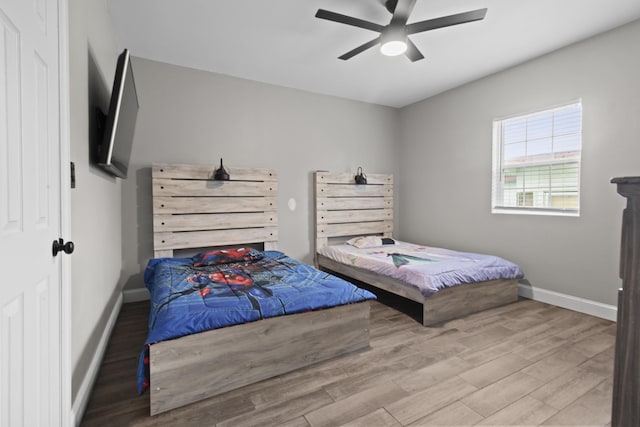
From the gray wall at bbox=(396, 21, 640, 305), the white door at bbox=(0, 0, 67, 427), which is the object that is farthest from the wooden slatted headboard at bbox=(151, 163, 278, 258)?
the gray wall at bbox=(396, 21, 640, 305)

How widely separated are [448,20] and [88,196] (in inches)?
106

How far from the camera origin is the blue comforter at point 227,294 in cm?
169

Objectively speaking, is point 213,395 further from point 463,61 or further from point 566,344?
point 463,61

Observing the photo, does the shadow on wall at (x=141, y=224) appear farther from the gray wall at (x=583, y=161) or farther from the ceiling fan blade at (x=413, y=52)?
the gray wall at (x=583, y=161)

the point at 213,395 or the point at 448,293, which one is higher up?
the point at 448,293

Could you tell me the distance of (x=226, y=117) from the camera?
3.69m

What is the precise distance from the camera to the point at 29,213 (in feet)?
3.29

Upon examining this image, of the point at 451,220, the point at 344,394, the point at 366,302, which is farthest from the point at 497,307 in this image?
the point at 344,394

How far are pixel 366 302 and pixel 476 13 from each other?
86.7 inches

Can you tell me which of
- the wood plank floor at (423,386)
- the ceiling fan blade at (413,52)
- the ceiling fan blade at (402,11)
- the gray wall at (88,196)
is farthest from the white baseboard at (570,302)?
the gray wall at (88,196)

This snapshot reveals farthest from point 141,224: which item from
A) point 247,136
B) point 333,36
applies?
point 333,36

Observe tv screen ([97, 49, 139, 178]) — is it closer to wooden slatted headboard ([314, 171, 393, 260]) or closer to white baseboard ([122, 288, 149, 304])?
white baseboard ([122, 288, 149, 304])

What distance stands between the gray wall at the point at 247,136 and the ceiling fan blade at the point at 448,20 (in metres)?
Answer: 2.10

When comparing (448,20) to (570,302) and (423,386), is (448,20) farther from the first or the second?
(570,302)
